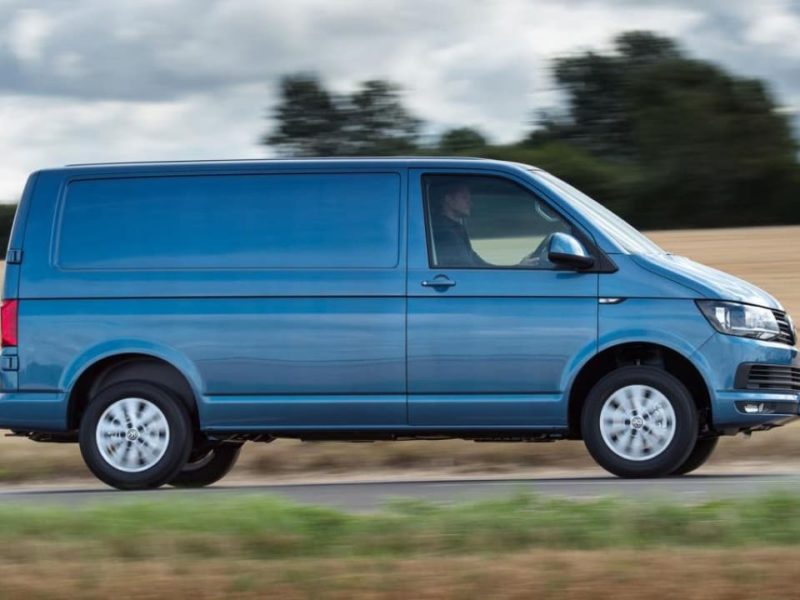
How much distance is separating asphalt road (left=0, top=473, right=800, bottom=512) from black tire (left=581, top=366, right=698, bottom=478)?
0.32 feet

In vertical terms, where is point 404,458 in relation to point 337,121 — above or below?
below

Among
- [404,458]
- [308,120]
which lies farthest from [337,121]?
[404,458]

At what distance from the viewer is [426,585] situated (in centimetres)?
545

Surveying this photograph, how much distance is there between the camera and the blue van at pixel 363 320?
8.98 meters

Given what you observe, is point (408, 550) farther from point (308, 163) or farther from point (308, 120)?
point (308, 120)

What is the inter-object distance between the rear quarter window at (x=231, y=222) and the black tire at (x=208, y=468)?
5.55 feet

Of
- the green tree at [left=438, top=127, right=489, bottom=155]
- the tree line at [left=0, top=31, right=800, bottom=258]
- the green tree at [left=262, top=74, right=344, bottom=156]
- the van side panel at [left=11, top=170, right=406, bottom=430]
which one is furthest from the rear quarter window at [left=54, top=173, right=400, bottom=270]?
the green tree at [left=262, top=74, right=344, bottom=156]

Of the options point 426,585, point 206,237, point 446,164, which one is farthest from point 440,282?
point 426,585

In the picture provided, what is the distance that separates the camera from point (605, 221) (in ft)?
30.8

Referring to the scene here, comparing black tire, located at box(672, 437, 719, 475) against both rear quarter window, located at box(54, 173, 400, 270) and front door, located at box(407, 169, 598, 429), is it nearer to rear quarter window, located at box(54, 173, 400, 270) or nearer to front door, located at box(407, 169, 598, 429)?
front door, located at box(407, 169, 598, 429)

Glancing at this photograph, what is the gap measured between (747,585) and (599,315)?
3.64 metres

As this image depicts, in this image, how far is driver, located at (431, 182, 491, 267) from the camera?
9.11 m

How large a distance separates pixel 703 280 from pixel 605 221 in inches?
27.2

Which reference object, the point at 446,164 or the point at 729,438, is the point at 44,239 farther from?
the point at 729,438
